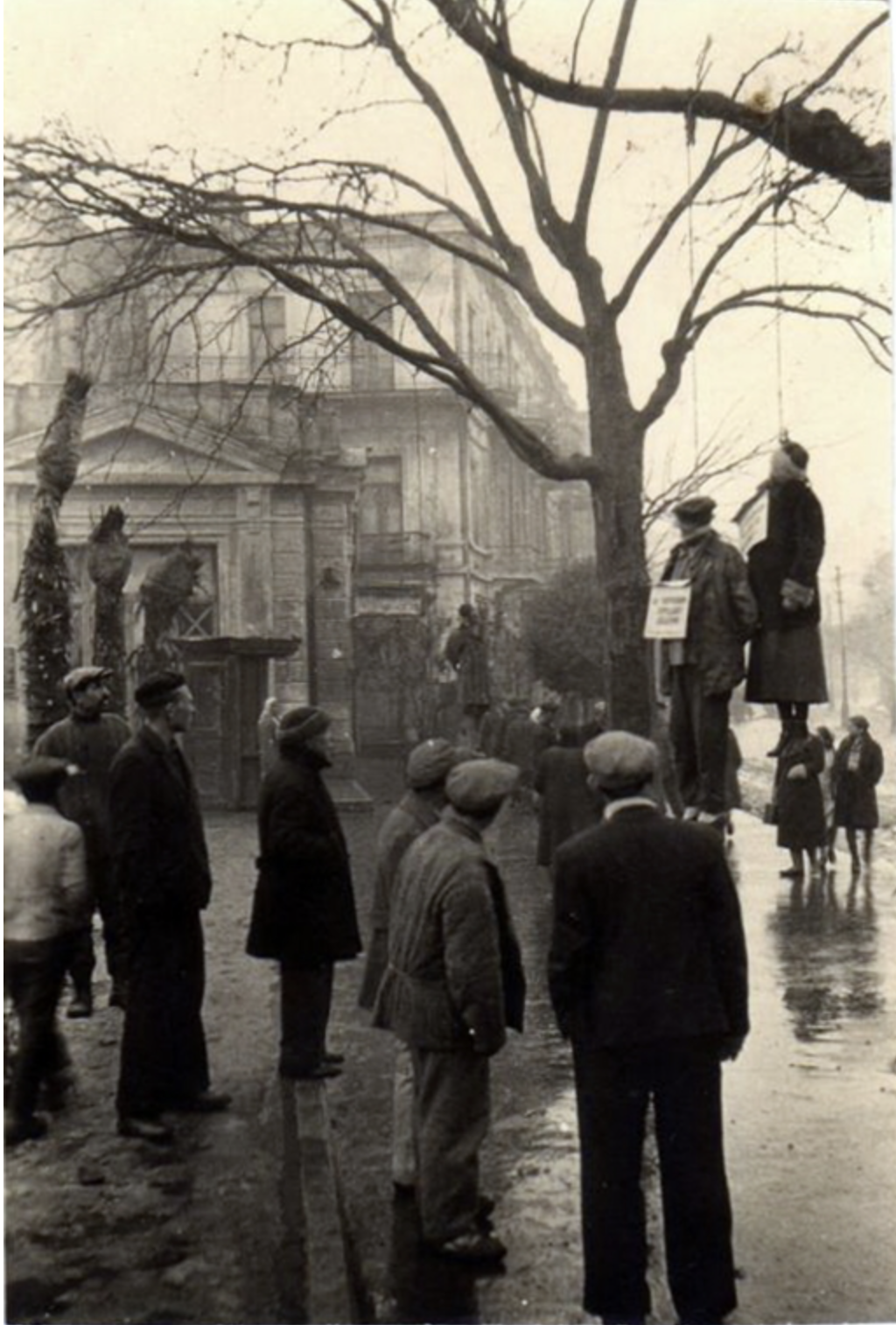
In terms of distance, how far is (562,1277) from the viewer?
15.5ft

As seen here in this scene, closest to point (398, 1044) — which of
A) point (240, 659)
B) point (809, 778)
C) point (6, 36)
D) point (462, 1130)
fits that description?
point (462, 1130)

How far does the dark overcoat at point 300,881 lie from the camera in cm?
682

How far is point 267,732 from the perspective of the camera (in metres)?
17.5

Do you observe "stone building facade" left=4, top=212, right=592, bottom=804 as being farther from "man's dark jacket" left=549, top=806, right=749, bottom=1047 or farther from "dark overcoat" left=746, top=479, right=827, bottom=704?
"man's dark jacket" left=549, top=806, right=749, bottom=1047

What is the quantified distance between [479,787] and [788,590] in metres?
1.41

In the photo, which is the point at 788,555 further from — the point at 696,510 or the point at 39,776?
the point at 39,776

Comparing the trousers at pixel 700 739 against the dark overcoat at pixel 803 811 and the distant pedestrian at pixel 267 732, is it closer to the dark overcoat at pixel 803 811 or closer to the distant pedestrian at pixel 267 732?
the dark overcoat at pixel 803 811

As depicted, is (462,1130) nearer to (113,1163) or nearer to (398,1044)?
(398,1044)

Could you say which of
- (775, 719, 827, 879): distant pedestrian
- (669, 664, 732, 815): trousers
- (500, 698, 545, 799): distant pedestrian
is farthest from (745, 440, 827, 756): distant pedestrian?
(500, 698, 545, 799): distant pedestrian

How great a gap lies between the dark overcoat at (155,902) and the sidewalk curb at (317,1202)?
598 millimetres

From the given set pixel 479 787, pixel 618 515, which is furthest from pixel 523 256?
pixel 479 787

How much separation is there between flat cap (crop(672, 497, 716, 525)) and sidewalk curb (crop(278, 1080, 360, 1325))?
279cm

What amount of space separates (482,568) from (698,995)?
11.0 meters

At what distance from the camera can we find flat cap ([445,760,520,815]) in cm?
495
